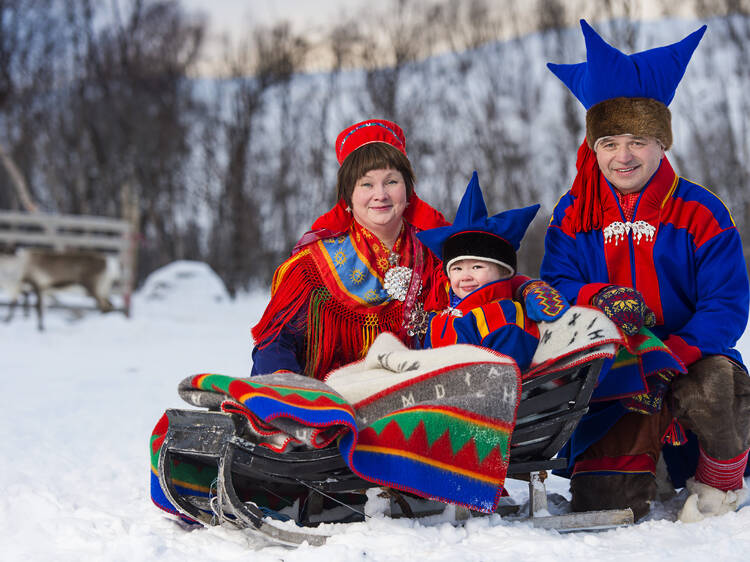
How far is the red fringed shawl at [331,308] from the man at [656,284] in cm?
63

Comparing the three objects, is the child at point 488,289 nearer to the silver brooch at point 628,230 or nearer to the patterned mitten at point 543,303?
the patterned mitten at point 543,303

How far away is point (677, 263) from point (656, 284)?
4.1 inches

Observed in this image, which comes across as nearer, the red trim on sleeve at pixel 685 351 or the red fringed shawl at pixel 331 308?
the red trim on sleeve at pixel 685 351

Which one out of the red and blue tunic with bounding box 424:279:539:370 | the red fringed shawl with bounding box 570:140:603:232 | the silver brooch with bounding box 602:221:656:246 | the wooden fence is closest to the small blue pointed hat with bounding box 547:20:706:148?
the red fringed shawl with bounding box 570:140:603:232

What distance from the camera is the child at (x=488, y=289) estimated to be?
2322 mm

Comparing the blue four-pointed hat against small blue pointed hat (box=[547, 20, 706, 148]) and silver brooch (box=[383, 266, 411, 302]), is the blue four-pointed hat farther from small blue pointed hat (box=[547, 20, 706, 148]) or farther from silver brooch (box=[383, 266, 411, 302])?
silver brooch (box=[383, 266, 411, 302])

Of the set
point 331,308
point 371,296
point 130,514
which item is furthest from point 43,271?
point 371,296

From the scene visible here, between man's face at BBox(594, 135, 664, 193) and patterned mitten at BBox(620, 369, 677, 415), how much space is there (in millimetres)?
681

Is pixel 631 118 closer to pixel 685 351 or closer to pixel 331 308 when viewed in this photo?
pixel 685 351

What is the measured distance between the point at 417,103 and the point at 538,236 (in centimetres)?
384

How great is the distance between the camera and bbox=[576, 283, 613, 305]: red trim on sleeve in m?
2.47

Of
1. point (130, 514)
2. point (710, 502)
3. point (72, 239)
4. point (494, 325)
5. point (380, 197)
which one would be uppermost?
point (380, 197)

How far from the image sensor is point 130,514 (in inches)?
105

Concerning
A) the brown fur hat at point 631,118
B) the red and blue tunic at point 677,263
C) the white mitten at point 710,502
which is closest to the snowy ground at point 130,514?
the white mitten at point 710,502
